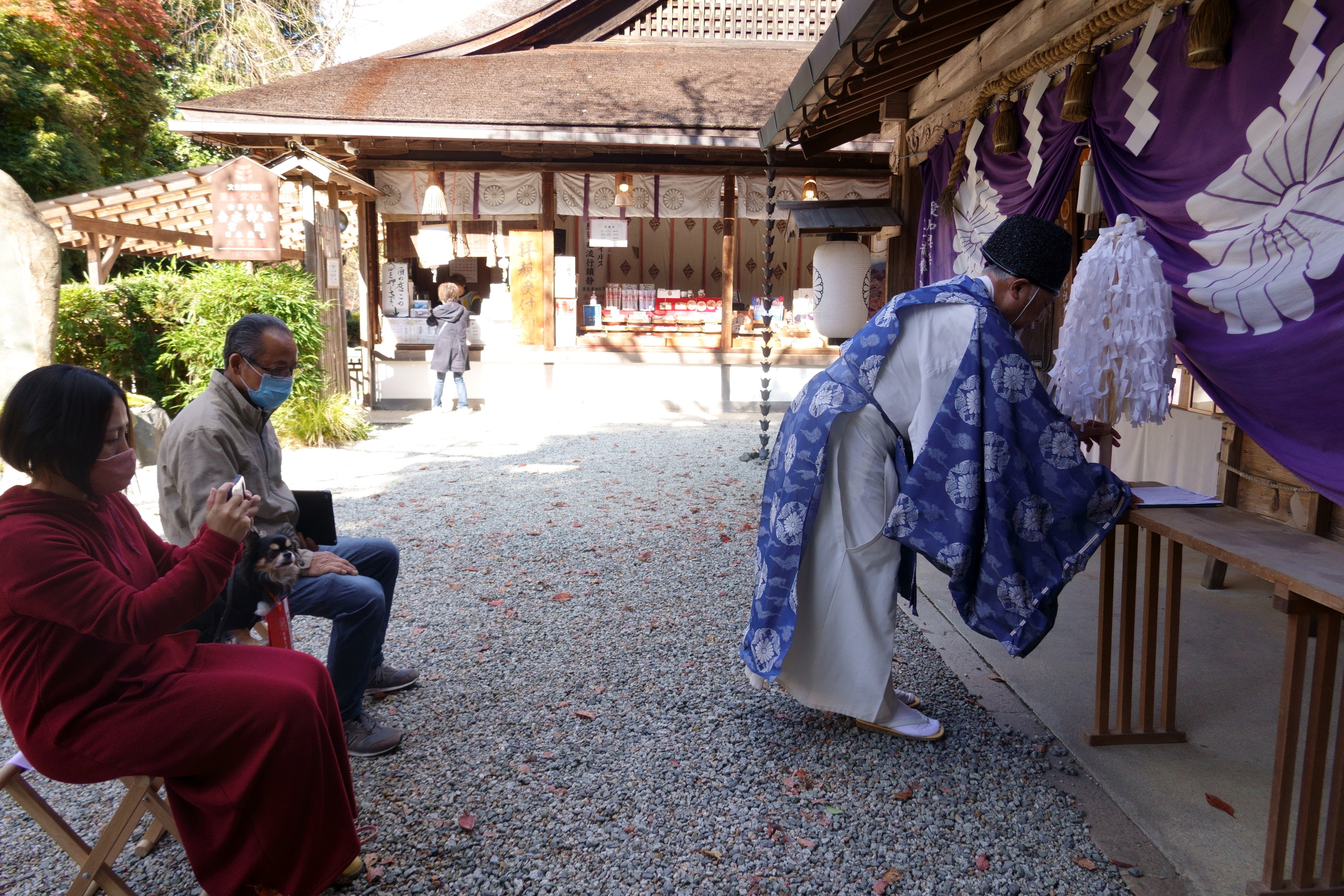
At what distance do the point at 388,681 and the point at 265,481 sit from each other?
105 cm

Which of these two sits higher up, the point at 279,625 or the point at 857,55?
the point at 857,55

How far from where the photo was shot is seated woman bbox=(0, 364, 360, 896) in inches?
73.0

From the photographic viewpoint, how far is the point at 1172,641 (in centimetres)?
288

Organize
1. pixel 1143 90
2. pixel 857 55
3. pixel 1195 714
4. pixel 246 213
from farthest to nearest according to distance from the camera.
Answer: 1. pixel 246 213
2. pixel 857 55
3. pixel 1143 90
4. pixel 1195 714

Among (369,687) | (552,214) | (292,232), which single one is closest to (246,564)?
(369,687)

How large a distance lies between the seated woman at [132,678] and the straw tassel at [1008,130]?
4.79 metres

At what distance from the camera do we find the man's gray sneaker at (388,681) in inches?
134

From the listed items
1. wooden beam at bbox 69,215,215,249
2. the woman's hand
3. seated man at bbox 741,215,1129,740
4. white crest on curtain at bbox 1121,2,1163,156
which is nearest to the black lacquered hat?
seated man at bbox 741,215,1129,740

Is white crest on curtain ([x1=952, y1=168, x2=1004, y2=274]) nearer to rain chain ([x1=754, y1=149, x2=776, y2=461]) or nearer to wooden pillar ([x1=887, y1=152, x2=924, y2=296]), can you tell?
wooden pillar ([x1=887, y1=152, x2=924, y2=296])

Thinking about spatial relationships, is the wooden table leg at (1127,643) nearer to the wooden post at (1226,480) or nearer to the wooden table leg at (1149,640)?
the wooden table leg at (1149,640)

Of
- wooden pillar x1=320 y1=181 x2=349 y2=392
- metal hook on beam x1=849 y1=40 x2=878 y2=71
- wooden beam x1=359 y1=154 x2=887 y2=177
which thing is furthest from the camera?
wooden beam x1=359 y1=154 x2=887 y2=177

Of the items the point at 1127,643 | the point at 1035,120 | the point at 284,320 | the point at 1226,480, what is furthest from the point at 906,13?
the point at 284,320

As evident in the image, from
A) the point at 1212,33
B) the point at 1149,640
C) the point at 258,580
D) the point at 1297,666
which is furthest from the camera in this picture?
the point at 1212,33

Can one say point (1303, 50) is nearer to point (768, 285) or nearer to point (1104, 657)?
point (1104, 657)
